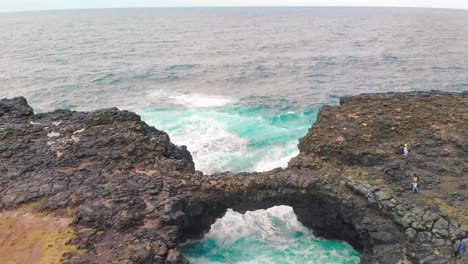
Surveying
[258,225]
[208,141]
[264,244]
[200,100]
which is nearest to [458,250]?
[264,244]

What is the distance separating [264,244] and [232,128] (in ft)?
64.4

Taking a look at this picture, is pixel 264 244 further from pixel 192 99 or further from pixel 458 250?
pixel 192 99

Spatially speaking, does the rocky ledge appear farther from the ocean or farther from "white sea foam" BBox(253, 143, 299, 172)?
"white sea foam" BBox(253, 143, 299, 172)

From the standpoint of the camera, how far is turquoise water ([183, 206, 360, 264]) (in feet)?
76.9

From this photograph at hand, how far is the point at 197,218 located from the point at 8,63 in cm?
7796

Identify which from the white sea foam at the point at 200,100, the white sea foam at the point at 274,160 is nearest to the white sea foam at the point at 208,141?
the white sea foam at the point at 274,160

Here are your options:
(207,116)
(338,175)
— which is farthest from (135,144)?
(207,116)

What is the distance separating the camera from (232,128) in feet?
140

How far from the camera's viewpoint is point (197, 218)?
2431 cm

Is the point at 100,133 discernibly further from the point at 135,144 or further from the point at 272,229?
the point at 272,229

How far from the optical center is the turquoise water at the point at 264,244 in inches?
923

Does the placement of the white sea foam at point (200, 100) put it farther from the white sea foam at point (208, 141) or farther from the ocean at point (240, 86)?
the white sea foam at point (208, 141)

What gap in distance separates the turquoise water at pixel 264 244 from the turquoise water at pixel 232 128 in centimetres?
702

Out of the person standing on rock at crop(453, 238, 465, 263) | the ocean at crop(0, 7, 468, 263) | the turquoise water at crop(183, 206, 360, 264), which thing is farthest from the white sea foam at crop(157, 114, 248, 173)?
the person standing on rock at crop(453, 238, 465, 263)
